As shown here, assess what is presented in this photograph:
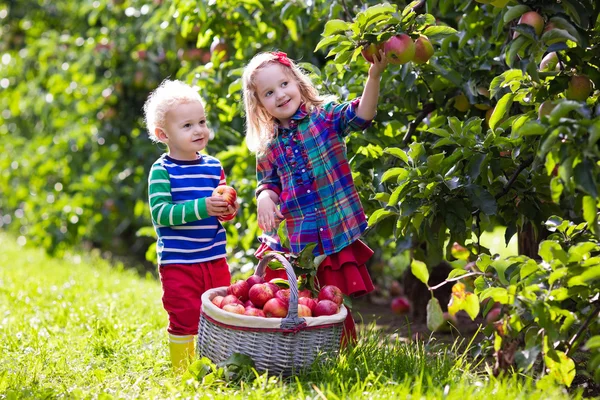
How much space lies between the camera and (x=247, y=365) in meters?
2.35

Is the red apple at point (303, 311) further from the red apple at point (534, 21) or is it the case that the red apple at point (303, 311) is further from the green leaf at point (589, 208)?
the red apple at point (534, 21)

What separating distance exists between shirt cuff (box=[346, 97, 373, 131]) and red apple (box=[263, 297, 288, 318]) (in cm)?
64

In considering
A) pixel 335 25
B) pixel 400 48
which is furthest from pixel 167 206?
pixel 400 48

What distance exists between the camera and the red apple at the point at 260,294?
2.46 m

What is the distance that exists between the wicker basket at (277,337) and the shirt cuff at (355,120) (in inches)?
21.2

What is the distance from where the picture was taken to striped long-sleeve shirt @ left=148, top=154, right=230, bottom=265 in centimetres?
273

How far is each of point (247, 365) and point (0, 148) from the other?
5.69 metres

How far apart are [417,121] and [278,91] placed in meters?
0.65

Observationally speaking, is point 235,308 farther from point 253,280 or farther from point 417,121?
point 417,121

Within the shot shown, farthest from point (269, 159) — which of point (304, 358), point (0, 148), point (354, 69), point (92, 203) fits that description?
point (0, 148)

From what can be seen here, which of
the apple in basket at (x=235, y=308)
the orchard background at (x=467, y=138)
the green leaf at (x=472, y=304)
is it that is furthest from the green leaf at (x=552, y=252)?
the apple in basket at (x=235, y=308)

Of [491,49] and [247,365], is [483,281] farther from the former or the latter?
[491,49]

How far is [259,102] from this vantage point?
275 centimetres

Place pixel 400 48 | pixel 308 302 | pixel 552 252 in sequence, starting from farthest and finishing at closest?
pixel 308 302 < pixel 400 48 < pixel 552 252
